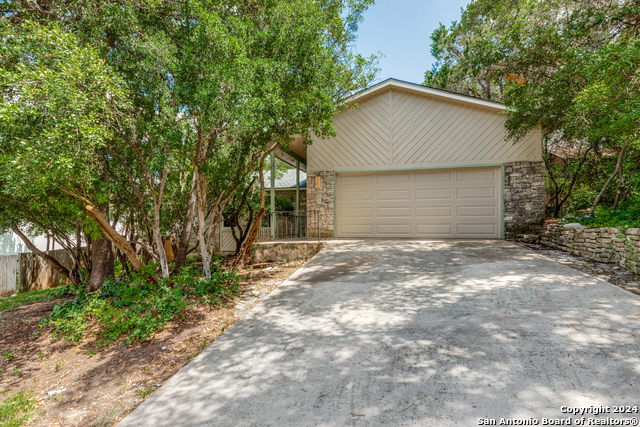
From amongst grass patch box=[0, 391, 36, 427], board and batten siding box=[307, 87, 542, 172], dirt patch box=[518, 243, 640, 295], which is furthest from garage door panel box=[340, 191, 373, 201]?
grass patch box=[0, 391, 36, 427]

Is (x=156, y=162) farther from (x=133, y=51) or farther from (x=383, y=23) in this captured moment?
(x=383, y=23)

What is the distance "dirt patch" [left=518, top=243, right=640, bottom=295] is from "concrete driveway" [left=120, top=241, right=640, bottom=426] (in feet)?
0.96

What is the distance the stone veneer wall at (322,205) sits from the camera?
890cm

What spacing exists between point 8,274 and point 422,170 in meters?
11.1

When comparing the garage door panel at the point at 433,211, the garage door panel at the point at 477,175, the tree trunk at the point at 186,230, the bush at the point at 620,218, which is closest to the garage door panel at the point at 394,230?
the garage door panel at the point at 433,211

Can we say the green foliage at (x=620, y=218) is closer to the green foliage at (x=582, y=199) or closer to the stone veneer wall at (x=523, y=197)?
the stone veneer wall at (x=523, y=197)

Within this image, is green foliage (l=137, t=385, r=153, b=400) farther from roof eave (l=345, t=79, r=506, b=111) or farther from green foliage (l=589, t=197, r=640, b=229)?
roof eave (l=345, t=79, r=506, b=111)

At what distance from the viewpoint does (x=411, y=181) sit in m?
8.59

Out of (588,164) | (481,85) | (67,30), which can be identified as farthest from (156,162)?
(481,85)

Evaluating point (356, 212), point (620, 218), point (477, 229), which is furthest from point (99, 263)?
point (620, 218)

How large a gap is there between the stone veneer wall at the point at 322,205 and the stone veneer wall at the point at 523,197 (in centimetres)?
449

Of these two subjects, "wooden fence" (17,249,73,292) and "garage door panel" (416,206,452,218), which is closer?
"wooden fence" (17,249,73,292)

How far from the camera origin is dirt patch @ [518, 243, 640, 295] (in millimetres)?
4008

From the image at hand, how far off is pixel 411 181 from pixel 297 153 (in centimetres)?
391
